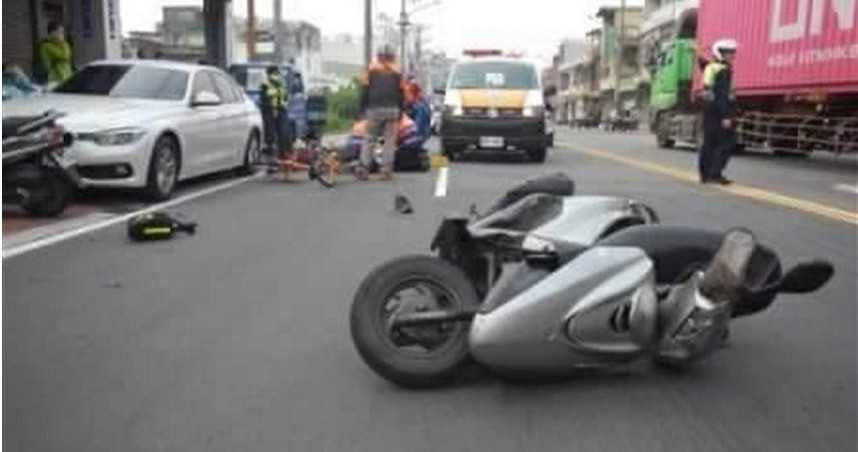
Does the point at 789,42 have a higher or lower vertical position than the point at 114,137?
higher

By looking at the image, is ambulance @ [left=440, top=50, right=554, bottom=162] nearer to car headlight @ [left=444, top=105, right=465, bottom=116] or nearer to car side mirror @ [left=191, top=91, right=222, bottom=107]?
car headlight @ [left=444, top=105, right=465, bottom=116]

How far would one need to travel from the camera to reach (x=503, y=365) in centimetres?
477

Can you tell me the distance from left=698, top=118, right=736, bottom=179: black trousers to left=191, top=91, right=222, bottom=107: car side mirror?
20.5 feet

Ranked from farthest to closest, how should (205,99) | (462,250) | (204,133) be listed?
(204,133) < (205,99) < (462,250)

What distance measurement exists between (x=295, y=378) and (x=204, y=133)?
29.0ft

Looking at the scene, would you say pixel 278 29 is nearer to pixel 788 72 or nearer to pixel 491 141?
pixel 491 141

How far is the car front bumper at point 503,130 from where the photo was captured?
19.7 m

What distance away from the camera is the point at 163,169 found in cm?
1230

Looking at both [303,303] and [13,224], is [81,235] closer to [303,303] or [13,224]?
[13,224]

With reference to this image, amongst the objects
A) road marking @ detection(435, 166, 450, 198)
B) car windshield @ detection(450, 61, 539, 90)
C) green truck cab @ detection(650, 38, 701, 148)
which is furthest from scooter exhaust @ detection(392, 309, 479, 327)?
green truck cab @ detection(650, 38, 701, 148)

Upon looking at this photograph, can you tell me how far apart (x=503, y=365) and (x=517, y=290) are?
313 millimetres

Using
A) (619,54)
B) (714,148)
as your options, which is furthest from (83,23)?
(619,54)

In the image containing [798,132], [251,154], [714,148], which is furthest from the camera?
[798,132]

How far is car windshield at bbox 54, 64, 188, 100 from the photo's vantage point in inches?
509
